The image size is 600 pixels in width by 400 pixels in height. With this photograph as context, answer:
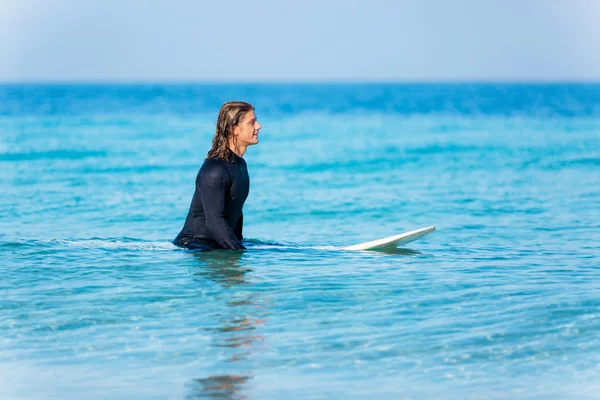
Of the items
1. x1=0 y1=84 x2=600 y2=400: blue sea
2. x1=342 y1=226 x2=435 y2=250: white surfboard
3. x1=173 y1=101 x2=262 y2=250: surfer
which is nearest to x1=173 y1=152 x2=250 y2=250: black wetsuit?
x1=173 y1=101 x2=262 y2=250: surfer

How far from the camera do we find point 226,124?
9086mm

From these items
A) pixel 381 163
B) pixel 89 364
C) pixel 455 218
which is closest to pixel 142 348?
pixel 89 364

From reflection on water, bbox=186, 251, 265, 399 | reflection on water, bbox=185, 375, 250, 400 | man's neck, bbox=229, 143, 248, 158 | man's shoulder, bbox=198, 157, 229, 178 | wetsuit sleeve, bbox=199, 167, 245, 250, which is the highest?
man's neck, bbox=229, 143, 248, 158

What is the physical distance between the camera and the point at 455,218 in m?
15.4

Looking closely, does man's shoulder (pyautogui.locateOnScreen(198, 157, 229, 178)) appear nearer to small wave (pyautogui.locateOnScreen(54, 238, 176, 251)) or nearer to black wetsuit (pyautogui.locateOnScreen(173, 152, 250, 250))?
black wetsuit (pyautogui.locateOnScreen(173, 152, 250, 250))

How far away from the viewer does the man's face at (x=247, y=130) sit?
9.03 metres

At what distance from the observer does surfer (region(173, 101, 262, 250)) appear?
902cm

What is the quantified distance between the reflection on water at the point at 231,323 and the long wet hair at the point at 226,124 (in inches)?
41.6

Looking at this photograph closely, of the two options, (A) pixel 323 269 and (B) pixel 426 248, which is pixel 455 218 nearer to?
(B) pixel 426 248

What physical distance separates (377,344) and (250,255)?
121 inches

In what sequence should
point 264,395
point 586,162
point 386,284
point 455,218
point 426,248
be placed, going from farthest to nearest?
point 586,162 < point 455,218 < point 426,248 < point 386,284 < point 264,395

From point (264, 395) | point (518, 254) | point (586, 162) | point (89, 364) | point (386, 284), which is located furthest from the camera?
point (586, 162)

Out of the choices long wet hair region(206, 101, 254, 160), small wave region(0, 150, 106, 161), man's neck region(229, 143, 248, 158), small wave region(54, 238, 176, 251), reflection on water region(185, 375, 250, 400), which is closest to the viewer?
reflection on water region(185, 375, 250, 400)

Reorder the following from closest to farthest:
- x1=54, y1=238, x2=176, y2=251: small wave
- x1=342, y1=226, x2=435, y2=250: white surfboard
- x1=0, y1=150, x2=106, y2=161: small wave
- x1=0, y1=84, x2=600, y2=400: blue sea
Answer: x1=0, y1=84, x2=600, y2=400: blue sea, x1=54, y1=238, x2=176, y2=251: small wave, x1=342, y1=226, x2=435, y2=250: white surfboard, x1=0, y1=150, x2=106, y2=161: small wave
